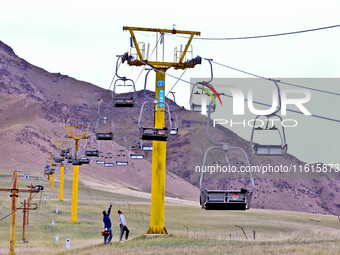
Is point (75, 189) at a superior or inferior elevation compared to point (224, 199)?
superior

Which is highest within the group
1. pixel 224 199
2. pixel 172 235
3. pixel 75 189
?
pixel 75 189

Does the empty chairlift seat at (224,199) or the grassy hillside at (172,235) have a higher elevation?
the empty chairlift seat at (224,199)

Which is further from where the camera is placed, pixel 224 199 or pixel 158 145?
pixel 158 145

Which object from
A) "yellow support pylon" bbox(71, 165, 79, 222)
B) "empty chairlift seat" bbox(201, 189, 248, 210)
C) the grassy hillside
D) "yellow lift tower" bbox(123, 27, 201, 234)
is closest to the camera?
"empty chairlift seat" bbox(201, 189, 248, 210)

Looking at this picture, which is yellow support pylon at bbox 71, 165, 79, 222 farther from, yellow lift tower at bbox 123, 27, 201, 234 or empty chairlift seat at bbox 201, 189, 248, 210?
empty chairlift seat at bbox 201, 189, 248, 210

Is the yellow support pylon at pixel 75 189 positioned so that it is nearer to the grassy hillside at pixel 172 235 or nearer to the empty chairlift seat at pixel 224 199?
the grassy hillside at pixel 172 235

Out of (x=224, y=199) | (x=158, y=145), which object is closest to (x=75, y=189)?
(x=158, y=145)

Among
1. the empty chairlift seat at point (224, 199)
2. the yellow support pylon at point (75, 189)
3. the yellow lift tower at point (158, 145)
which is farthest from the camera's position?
the yellow support pylon at point (75, 189)

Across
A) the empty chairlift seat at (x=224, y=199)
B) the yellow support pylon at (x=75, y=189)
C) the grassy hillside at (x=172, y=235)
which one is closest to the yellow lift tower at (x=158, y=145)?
the grassy hillside at (x=172, y=235)

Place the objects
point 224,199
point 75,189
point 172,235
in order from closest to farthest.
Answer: point 224,199
point 172,235
point 75,189

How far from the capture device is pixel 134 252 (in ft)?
85.9

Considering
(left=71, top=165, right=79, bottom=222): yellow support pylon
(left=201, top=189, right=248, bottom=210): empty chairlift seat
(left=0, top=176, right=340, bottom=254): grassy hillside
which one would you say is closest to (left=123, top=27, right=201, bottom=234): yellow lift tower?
(left=0, top=176, right=340, bottom=254): grassy hillside

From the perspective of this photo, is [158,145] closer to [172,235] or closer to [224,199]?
[172,235]

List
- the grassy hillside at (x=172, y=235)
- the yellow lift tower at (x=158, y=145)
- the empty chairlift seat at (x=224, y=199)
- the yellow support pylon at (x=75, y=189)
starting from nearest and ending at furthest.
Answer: the empty chairlift seat at (x=224, y=199) → the grassy hillside at (x=172, y=235) → the yellow lift tower at (x=158, y=145) → the yellow support pylon at (x=75, y=189)
